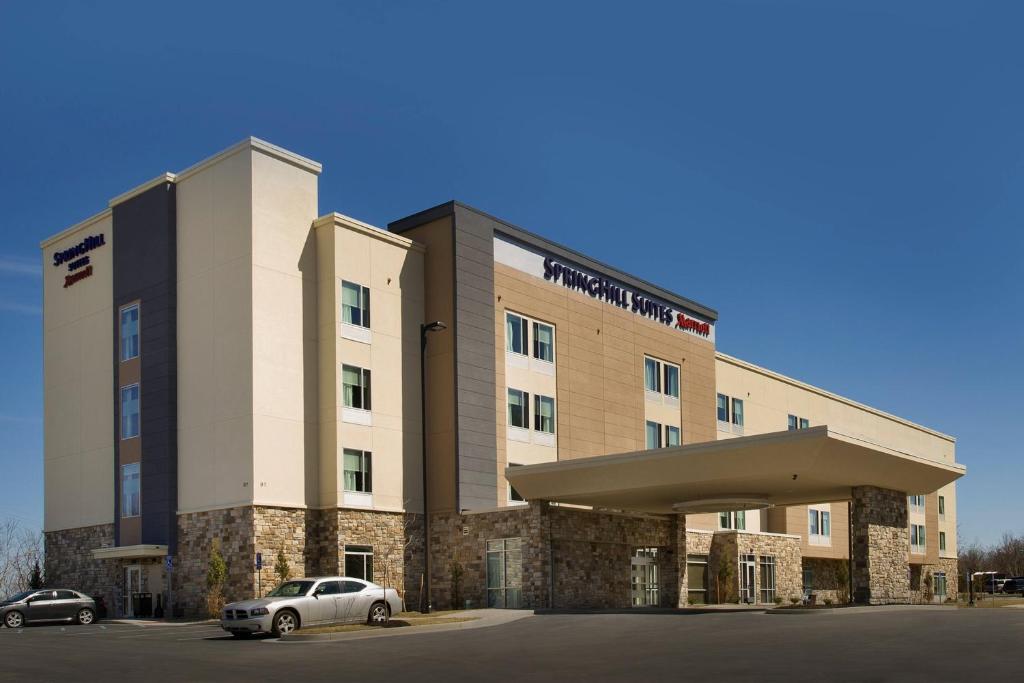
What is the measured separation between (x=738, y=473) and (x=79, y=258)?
3093cm

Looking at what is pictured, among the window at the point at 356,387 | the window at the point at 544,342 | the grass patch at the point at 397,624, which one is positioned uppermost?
the window at the point at 544,342

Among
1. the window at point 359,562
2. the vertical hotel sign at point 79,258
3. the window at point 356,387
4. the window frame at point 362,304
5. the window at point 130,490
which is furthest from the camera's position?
the vertical hotel sign at point 79,258

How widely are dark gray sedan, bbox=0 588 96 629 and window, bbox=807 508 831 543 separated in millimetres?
46200

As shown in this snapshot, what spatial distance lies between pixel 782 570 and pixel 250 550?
33570 millimetres

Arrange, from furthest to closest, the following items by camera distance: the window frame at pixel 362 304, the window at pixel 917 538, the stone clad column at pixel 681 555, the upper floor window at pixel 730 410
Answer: the window at pixel 917 538 < the upper floor window at pixel 730 410 < the stone clad column at pixel 681 555 < the window frame at pixel 362 304

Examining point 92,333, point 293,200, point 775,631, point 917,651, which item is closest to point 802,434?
point 775,631

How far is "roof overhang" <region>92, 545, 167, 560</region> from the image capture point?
4188 centimetres

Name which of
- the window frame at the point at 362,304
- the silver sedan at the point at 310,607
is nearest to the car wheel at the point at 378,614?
the silver sedan at the point at 310,607

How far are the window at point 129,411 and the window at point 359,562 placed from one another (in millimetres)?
10650

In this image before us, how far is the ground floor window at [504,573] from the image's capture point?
142ft

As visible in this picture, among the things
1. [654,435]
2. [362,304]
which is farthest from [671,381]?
[362,304]

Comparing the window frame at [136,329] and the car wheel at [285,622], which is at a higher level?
the window frame at [136,329]

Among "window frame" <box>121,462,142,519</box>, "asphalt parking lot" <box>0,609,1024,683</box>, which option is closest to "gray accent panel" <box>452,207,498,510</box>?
"window frame" <box>121,462,142,519</box>

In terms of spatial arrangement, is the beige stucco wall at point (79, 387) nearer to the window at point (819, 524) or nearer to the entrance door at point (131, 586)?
the entrance door at point (131, 586)
